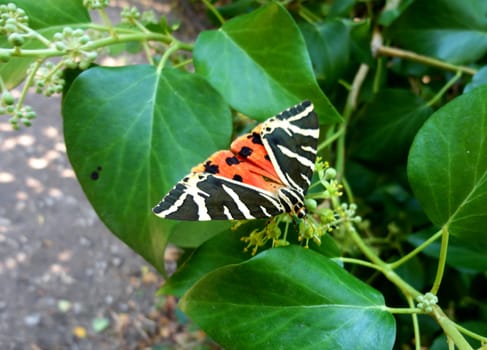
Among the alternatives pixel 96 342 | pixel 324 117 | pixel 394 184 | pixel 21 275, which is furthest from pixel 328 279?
pixel 21 275

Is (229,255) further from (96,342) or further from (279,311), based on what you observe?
(96,342)

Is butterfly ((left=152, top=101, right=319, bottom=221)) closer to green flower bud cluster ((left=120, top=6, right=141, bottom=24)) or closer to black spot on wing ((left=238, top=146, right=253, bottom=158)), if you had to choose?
black spot on wing ((left=238, top=146, right=253, bottom=158))

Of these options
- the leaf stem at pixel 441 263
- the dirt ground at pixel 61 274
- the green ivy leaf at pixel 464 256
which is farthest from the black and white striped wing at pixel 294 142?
the dirt ground at pixel 61 274

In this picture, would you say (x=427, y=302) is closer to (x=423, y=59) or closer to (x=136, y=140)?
(x=136, y=140)

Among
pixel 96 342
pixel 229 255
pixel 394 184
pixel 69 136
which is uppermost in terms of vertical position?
pixel 69 136

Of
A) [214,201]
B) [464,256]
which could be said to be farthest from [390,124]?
[214,201]

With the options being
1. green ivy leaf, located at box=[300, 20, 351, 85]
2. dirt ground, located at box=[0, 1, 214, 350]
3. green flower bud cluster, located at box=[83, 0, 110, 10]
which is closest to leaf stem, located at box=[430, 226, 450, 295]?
green ivy leaf, located at box=[300, 20, 351, 85]
